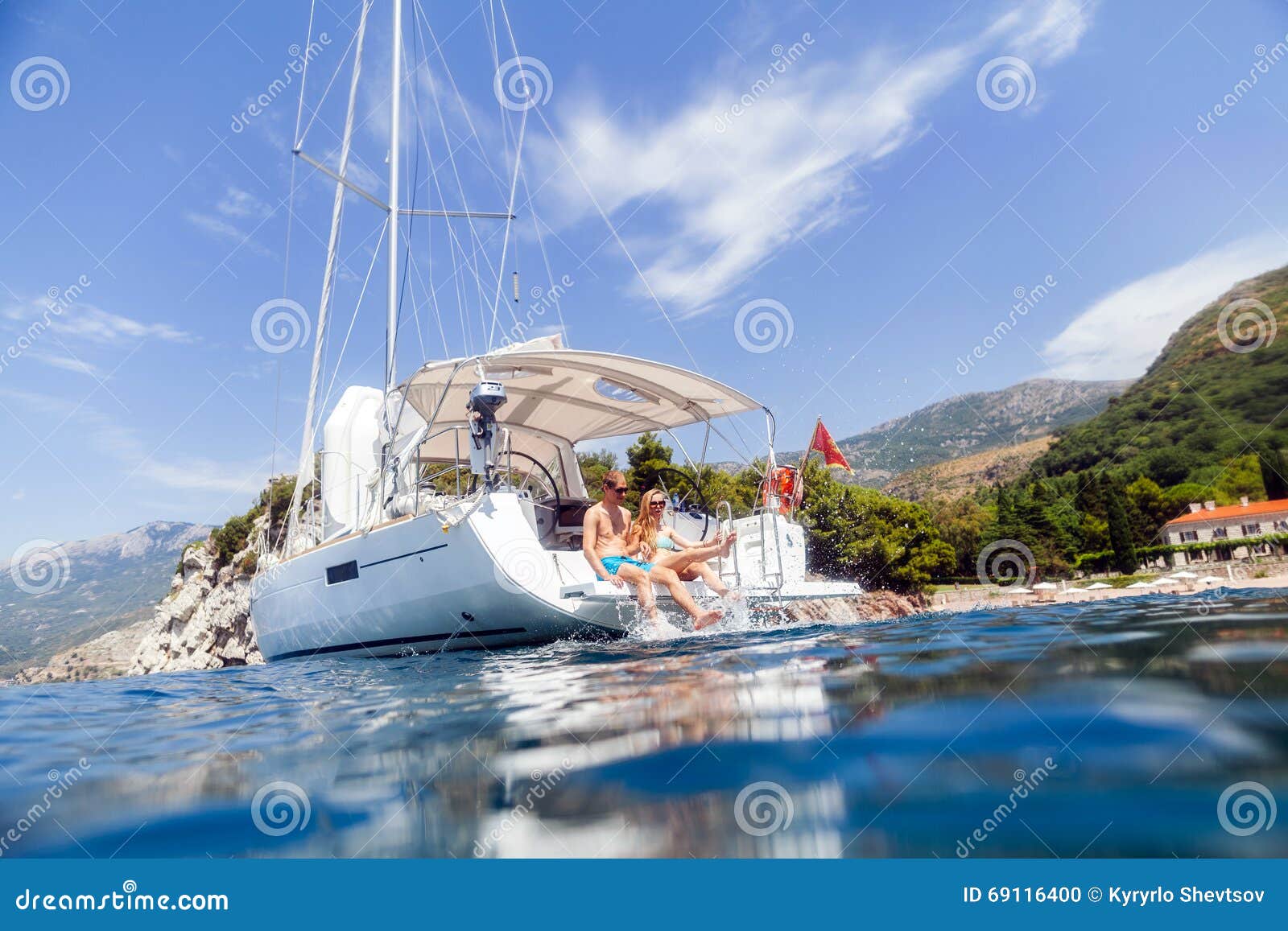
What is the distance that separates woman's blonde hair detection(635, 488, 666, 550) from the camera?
5824mm

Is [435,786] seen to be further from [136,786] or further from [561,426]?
[561,426]

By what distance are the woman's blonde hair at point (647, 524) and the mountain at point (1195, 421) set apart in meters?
40.2

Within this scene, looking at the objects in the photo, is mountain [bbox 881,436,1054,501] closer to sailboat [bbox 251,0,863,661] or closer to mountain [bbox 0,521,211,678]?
sailboat [bbox 251,0,863,661]

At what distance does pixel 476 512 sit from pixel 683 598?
2.04 metres

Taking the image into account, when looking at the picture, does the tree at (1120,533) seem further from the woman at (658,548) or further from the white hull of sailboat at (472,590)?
the woman at (658,548)

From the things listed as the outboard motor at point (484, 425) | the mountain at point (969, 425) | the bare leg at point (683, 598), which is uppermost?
the mountain at point (969, 425)

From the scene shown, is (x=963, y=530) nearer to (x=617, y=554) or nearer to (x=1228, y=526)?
(x=1228, y=526)

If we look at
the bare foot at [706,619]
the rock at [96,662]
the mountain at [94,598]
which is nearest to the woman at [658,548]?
the bare foot at [706,619]

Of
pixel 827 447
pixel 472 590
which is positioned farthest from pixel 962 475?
pixel 472 590

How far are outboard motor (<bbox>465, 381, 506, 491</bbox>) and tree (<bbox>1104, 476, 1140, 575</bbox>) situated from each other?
3519cm

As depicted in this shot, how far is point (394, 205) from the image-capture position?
33.3ft

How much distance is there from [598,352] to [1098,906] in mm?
6053

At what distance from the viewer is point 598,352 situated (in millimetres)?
6699

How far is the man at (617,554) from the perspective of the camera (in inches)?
218
